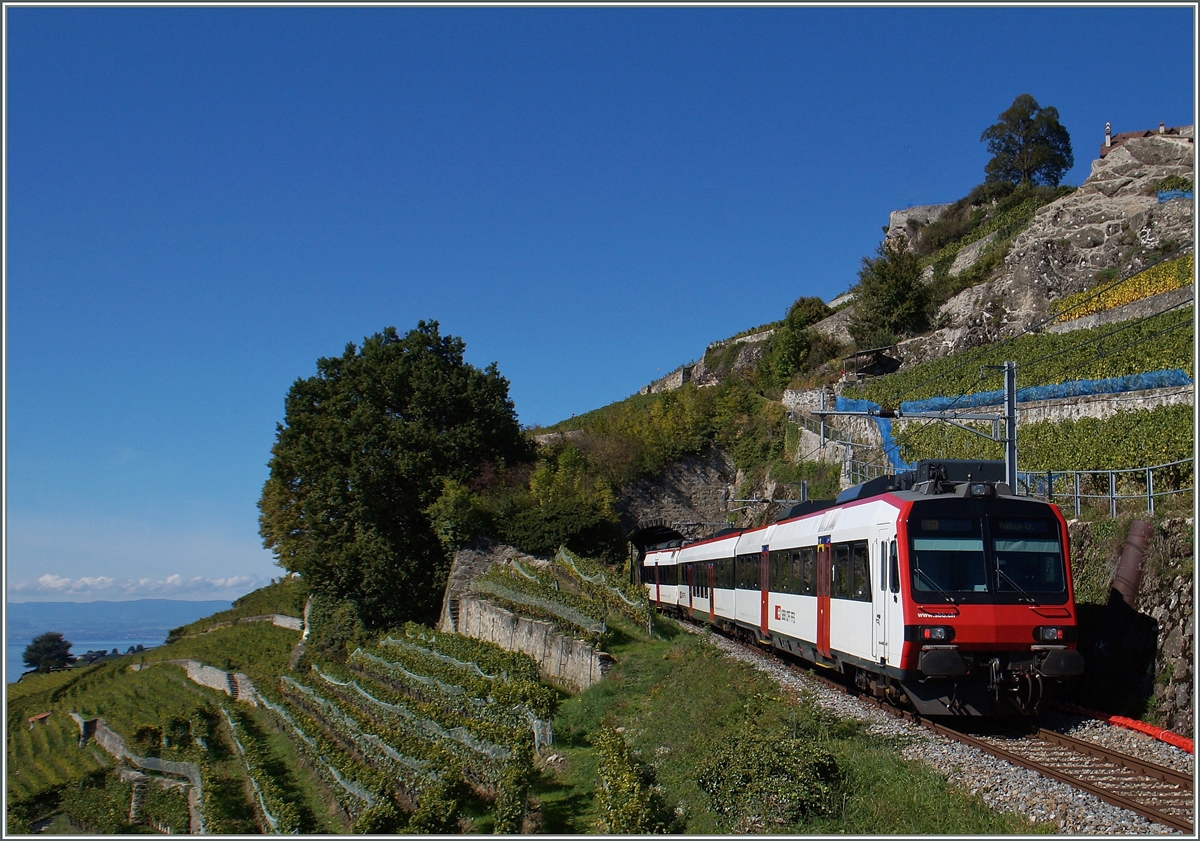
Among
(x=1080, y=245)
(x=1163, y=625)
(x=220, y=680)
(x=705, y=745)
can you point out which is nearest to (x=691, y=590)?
(x=705, y=745)

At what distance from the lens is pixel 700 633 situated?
80.3ft

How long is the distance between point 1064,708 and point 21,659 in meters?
110

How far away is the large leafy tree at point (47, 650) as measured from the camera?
285 feet

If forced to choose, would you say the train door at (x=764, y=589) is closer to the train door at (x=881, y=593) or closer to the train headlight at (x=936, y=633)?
the train door at (x=881, y=593)

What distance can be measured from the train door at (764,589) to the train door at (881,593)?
639cm

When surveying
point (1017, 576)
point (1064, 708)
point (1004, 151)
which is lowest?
point (1064, 708)

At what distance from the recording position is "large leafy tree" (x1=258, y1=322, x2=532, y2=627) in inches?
1499

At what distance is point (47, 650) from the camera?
90.6m

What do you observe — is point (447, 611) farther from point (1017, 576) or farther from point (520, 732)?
point (1017, 576)

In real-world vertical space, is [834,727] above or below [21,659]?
above

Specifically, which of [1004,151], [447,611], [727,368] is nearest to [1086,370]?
[447,611]

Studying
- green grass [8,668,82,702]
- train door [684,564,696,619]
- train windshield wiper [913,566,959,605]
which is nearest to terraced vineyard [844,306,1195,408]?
train door [684,564,696,619]

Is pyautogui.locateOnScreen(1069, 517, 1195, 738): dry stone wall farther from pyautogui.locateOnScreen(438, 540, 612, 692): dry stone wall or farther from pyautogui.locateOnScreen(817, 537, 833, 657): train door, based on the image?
pyautogui.locateOnScreen(438, 540, 612, 692): dry stone wall

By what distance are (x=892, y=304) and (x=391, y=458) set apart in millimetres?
29585
